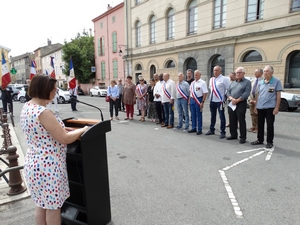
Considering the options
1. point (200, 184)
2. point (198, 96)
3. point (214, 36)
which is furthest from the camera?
point (214, 36)

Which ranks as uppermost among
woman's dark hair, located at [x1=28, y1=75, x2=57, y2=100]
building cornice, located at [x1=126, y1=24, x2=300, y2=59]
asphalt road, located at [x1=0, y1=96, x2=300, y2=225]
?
building cornice, located at [x1=126, y1=24, x2=300, y2=59]

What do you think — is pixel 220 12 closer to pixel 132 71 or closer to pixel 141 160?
pixel 132 71

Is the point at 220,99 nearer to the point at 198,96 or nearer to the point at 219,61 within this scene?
the point at 198,96

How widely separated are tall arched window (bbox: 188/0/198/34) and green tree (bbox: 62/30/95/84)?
19.4 metres

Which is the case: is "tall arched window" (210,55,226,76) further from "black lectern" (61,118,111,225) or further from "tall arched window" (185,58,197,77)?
"black lectern" (61,118,111,225)

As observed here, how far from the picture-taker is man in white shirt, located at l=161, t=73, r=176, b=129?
746 cm

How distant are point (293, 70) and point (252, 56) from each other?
112 inches

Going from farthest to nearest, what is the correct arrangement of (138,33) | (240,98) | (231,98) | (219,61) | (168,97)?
(138,33) → (219,61) → (168,97) → (231,98) → (240,98)

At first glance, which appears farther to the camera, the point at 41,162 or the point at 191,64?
the point at 191,64

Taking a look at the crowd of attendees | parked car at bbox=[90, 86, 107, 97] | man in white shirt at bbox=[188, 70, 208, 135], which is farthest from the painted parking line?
parked car at bbox=[90, 86, 107, 97]

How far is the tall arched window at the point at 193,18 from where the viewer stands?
18.5 meters

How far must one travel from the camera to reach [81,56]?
3309cm

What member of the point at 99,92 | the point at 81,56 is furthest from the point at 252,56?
the point at 81,56

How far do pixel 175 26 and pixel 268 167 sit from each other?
18.4m
